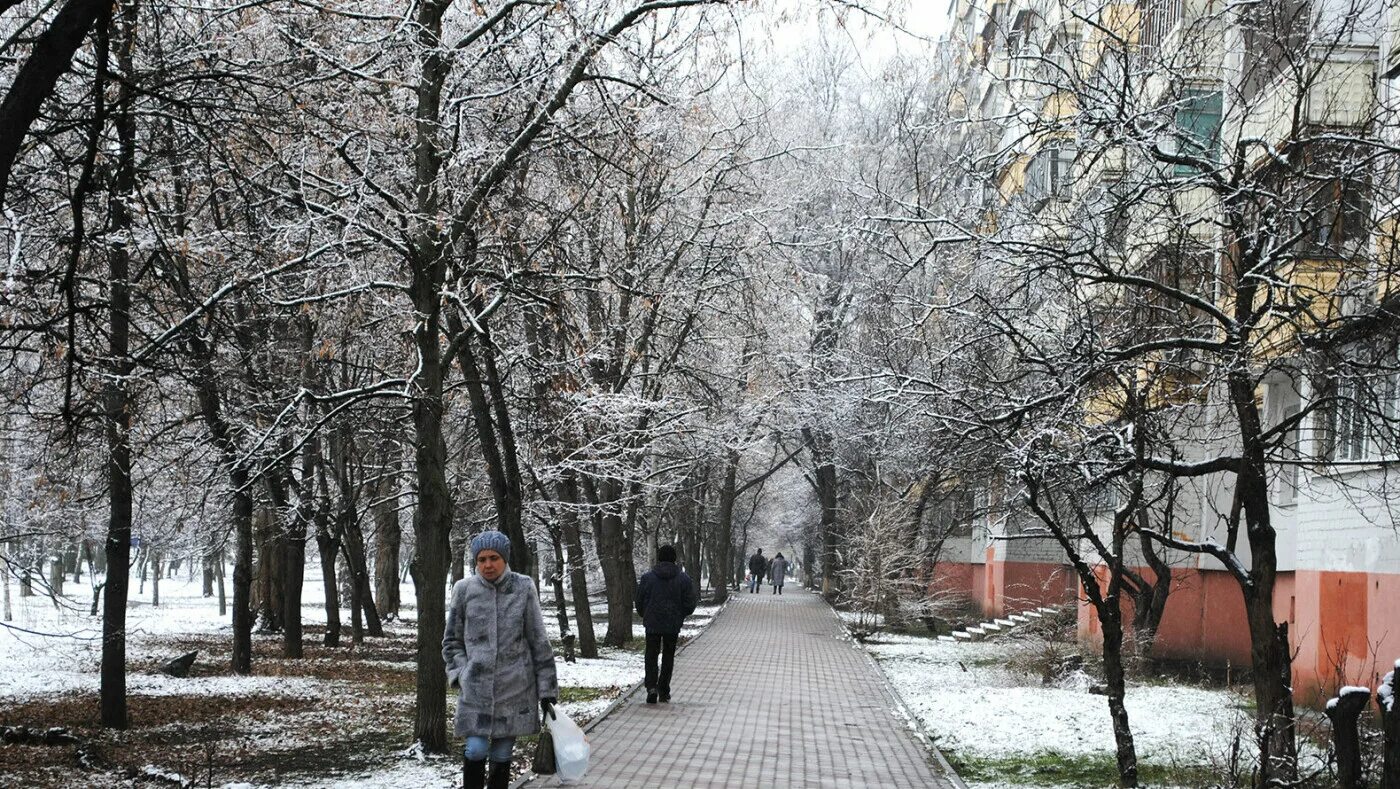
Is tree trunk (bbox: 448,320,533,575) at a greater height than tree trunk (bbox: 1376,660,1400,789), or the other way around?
tree trunk (bbox: 448,320,533,575)

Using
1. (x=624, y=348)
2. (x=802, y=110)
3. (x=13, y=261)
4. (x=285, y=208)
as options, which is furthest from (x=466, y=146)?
(x=802, y=110)

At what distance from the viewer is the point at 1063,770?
39.7 feet

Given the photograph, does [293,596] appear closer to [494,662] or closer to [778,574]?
[494,662]

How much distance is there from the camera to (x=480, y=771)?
25.8ft

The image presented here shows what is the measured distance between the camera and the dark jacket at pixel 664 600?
609 inches

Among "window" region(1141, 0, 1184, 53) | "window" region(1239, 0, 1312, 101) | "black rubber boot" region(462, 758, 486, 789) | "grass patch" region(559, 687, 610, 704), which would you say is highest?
"window" region(1141, 0, 1184, 53)

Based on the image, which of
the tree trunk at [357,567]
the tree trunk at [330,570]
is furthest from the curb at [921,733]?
the tree trunk at [357,567]

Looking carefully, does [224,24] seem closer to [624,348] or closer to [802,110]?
[624,348]

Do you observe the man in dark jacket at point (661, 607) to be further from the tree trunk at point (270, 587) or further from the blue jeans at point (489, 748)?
the tree trunk at point (270, 587)

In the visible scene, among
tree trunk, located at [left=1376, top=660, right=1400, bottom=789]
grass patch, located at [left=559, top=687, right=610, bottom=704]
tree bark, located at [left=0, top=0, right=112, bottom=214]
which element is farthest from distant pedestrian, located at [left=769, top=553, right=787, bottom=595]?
tree bark, located at [left=0, top=0, right=112, bottom=214]

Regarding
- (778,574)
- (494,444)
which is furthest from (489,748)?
(778,574)

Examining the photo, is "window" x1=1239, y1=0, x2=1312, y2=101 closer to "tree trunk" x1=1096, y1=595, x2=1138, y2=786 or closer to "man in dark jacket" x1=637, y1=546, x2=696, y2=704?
"tree trunk" x1=1096, y1=595, x2=1138, y2=786

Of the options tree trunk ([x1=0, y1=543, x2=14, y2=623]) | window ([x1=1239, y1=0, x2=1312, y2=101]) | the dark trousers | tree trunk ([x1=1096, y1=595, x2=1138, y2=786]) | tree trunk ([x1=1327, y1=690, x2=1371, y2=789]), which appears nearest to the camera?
tree trunk ([x1=1327, y1=690, x2=1371, y2=789])

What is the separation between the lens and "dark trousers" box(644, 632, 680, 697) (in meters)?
15.5
